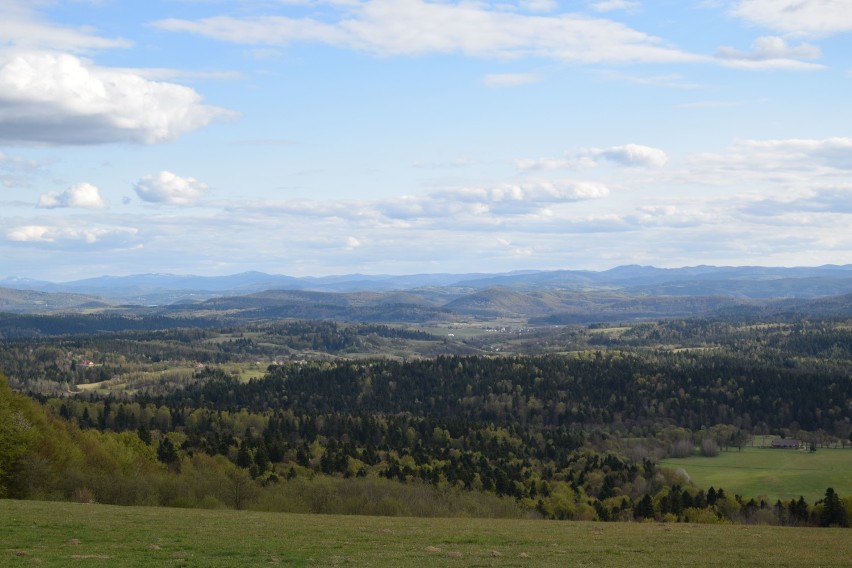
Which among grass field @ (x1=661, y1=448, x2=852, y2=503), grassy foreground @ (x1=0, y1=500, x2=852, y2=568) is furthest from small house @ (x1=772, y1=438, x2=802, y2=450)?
grassy foreground @ (x1=0, y1=500, x2=852, y2=568)

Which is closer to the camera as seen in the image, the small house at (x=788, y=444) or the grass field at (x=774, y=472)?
the grass field at (x=774, y=472)

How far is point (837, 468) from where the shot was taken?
15788 cm

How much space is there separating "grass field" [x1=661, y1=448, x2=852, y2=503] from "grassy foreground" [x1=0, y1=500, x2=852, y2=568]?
9087 cm

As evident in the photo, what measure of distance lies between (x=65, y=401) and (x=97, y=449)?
9878 cm

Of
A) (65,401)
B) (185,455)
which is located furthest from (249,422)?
(185,455)

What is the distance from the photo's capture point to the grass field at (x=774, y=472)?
13912cm

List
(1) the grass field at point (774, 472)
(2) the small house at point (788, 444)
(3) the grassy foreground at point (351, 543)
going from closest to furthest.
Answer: (3) the grassy foreground at point (351, 543) → (1) the grass field at point (774, 472) → (2) the small house at point (788, 444)

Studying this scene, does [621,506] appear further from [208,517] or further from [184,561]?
[184,561]

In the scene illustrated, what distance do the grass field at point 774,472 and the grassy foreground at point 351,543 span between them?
90874mm

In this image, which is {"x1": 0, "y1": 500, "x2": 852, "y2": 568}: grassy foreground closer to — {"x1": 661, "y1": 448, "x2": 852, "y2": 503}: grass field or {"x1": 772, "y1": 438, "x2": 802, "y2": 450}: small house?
{"x1": 661, "y1": 448, "x2": 852, "y2": 503}: grass field

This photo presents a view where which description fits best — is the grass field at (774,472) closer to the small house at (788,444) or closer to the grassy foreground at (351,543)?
the small house at (788,444)

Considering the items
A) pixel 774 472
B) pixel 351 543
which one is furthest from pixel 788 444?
pixel 351 543

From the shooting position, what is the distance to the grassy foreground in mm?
35875

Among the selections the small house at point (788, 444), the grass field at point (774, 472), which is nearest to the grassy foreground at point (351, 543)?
the grass field at point (774, 472)
